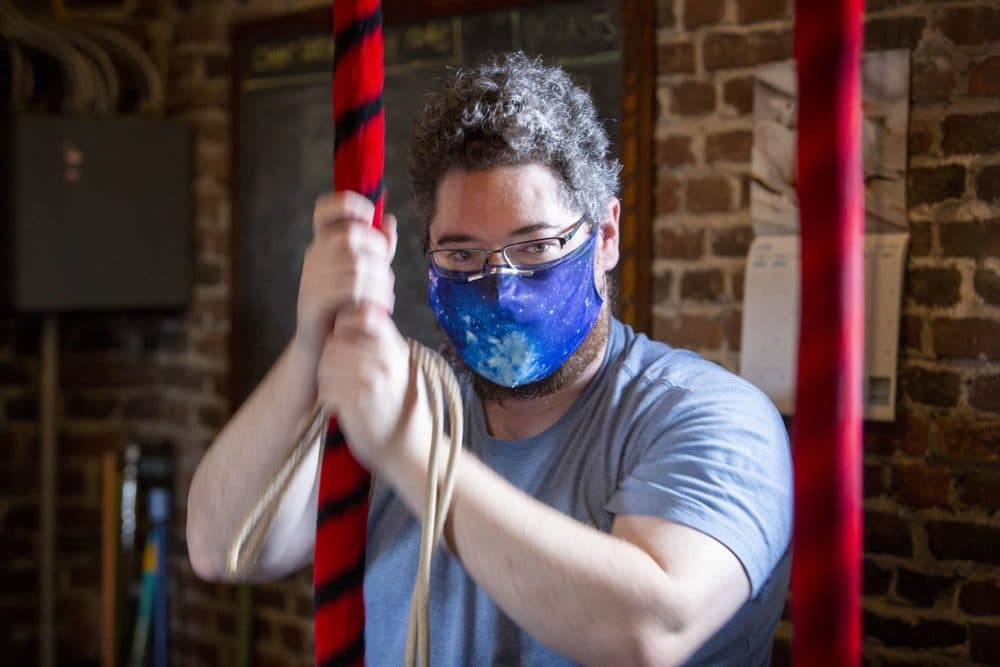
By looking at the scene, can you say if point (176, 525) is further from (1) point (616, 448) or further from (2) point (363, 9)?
(2) point (363, 9)

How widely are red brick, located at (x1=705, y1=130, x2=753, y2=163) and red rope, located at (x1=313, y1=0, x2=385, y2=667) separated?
1221 millimetres

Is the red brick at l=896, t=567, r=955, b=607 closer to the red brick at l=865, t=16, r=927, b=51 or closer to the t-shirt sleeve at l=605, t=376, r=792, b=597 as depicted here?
the t-shirt sleeve at l=605, t=376, r=792, b=597

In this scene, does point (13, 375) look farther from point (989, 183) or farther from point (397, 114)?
point (989, 183)

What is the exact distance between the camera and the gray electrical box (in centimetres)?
220

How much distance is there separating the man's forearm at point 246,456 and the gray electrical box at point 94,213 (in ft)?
4.61

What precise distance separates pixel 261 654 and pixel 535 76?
1.83 metres

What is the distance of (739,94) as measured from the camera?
1.70m

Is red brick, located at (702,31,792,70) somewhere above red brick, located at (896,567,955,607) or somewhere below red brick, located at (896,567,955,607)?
above

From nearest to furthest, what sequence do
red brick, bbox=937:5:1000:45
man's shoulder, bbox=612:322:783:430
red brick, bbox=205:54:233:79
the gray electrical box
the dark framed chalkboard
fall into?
1. man's shoulder, bbox=612:322:783:430
2. red brick, bbox=937:5:1000:45
3. the dark framed chalkboard
4. the gray electrical box
5. red brick, bbox=205:54:233:79

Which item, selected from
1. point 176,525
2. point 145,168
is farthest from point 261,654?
point 145,168

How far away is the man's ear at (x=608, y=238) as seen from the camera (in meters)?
1.22

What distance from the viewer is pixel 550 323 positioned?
44.1 inches

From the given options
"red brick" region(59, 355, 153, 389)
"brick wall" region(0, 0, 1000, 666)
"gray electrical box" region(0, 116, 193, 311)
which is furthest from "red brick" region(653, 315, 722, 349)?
"red brick" region(59, 355, 153, 389)

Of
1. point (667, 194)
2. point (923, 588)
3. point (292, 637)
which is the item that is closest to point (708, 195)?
point (667, 194)
